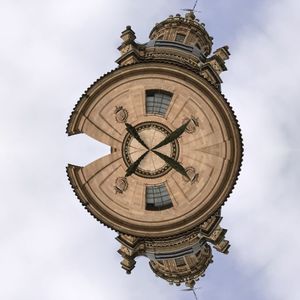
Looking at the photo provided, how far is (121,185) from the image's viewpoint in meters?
42.0

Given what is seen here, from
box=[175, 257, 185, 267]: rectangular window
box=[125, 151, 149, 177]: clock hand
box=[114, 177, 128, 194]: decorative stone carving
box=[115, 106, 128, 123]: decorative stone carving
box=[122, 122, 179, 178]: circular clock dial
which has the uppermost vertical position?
box=[115, 106, 128, 123]: decorative stone carving

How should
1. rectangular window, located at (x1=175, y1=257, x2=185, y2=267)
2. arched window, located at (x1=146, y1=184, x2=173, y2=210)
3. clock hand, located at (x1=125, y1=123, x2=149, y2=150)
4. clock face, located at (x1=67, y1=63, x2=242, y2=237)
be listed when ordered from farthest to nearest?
rectangular window, located at (x1=175, y1=257, x2=185, y2=267)
arched window, located at (x1=146, y1=184, x2=173, y2=210)
clock face, located at (x1=67, y1=63, x2=242, y2=237)
clock hand, located at (x1=125, y1=123, x2=149, y2=150)

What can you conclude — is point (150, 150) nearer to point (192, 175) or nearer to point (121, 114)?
point (121, 114)

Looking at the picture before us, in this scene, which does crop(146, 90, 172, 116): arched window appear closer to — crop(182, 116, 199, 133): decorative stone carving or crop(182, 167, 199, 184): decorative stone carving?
crop(182, 116, 199, 133): decorative stone carving

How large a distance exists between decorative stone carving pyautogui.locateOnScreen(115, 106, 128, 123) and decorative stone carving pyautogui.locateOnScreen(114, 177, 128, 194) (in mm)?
5089

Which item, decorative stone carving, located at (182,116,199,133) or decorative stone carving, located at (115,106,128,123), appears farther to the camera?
decorative stone carving, located at (115,106,128,123)

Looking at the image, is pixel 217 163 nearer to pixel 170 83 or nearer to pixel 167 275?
pixel 170 83

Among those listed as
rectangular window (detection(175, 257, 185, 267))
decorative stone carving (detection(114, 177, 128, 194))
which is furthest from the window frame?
rectangular window (detection(175, 257, 185, 267))

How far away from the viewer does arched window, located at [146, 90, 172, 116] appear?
4059 cm

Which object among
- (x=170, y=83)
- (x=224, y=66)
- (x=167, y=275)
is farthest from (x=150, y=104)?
(x=167, y=275)

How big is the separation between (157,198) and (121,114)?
26.0 ft

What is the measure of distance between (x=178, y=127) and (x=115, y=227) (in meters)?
10.2

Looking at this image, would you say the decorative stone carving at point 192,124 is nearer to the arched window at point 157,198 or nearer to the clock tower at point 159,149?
the clock tower at point 159,149

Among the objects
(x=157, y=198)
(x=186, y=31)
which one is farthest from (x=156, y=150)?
(x=186, y=31)
